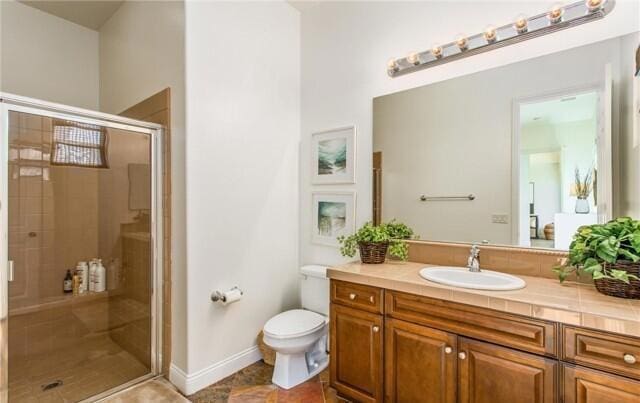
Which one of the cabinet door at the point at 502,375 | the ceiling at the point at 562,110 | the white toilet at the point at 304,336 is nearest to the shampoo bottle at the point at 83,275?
the white toilet at the point at 304,336

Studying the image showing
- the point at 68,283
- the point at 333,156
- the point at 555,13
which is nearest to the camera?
the point at 555,13

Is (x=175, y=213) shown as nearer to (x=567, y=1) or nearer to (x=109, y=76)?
(x=109, y=76)

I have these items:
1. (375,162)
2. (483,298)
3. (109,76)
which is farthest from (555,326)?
(109,76)

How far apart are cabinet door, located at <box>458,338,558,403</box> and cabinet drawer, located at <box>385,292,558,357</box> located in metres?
0.04

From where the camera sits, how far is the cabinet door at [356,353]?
5.59 feet

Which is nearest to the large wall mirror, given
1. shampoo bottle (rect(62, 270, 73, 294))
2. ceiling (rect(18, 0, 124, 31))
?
shampoo bottle (rect(62, 270, 73, 294))

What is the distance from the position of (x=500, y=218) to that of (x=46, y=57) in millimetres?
4056

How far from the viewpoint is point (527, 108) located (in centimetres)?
176

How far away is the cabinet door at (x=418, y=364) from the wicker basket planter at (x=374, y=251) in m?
0.45

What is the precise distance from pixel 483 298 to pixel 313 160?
1.75 meters

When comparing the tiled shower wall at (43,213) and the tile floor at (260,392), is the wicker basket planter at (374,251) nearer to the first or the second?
the tile floor at (260,392)

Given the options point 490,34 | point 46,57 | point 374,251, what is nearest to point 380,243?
point 374,251

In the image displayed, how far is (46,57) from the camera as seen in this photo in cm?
289

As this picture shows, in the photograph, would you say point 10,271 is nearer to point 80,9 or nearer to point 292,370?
point 292,370
